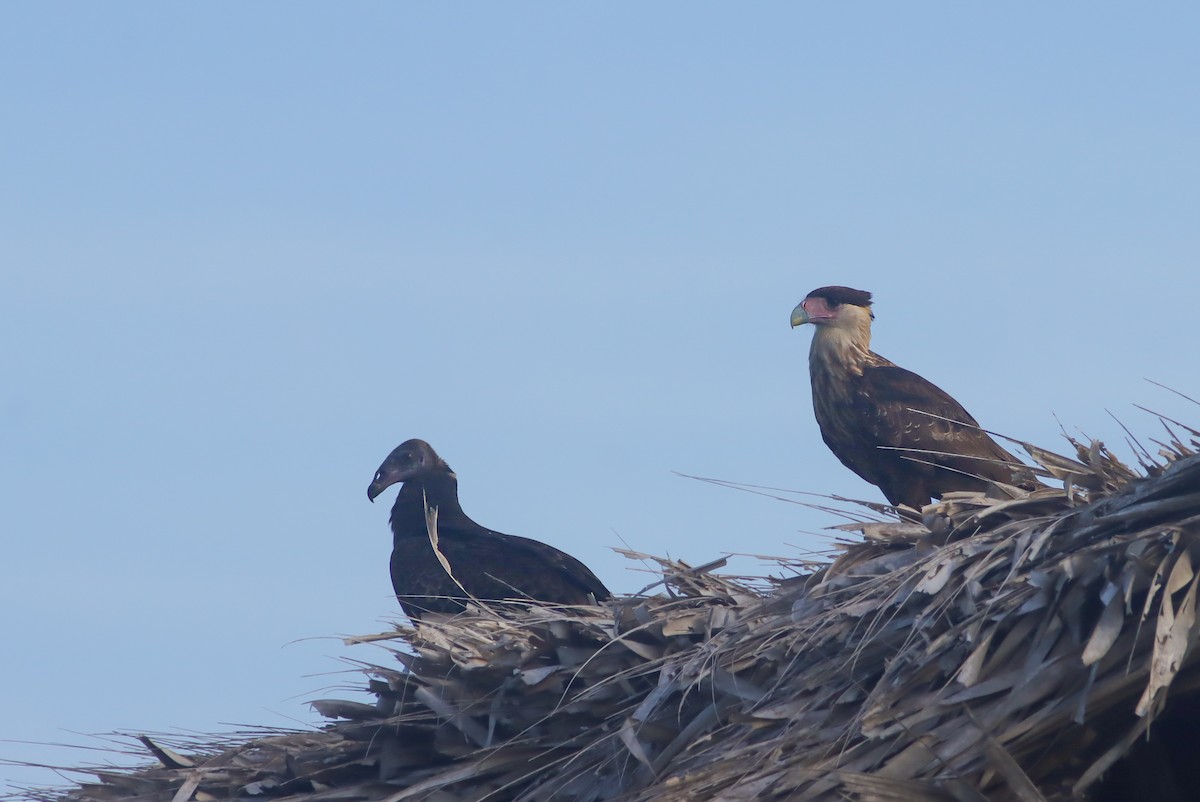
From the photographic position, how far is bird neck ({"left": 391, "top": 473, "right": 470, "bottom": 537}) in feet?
30.7

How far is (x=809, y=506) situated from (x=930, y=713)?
129cm

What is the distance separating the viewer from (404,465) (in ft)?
32.0

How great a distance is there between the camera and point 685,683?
4.85 metres

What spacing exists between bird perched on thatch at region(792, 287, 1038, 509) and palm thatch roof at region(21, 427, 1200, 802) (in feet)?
8.67

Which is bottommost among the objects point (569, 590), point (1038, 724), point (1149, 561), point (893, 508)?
point (1038, 724)

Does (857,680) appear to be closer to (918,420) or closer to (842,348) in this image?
(918,420)

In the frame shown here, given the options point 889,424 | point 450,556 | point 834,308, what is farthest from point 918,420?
point 450,556

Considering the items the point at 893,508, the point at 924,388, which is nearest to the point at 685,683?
the point at 893,508

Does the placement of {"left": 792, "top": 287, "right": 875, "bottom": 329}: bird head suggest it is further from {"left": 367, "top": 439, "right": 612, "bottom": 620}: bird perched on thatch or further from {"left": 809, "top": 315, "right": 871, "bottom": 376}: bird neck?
{"left": 367, "top": 439, "right": 612, "bottom": 620}: bird perched on thatch

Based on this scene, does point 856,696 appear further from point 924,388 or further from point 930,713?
point 924,388

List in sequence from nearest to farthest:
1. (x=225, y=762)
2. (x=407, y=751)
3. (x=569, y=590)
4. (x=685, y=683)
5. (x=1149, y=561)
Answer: (x=1149, y=561), (x=685, y=683), (x=407, y=751), (x=225, y=762), (x=569, y=590)

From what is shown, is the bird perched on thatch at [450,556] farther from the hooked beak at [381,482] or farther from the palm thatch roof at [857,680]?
the palm thatch roof at [857,680]

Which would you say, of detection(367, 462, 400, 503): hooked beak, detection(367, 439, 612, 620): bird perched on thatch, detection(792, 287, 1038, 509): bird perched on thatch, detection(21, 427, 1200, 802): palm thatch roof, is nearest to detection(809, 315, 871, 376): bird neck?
detection(792, 287, 1038, 509): bird perched on thatch

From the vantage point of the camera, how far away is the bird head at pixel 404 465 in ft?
31.8
